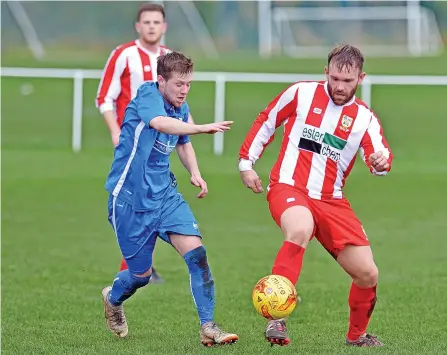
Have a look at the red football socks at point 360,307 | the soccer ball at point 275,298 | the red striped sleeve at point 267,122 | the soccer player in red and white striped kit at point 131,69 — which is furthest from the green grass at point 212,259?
the red striped sleeve at point 267,122

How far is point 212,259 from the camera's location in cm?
1038

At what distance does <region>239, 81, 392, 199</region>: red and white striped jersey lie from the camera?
22.4ft

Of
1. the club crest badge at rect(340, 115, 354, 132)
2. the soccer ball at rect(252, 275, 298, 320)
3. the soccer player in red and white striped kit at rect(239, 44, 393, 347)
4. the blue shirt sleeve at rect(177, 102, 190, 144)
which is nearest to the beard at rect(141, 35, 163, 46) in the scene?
the blue shirt sleeve at rect(177, 102, 190, 144)

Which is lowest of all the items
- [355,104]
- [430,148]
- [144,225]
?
[430,148]

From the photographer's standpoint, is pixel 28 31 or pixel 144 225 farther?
pixel 28 31

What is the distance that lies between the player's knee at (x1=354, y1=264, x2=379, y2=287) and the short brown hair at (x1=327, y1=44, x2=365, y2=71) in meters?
1.18

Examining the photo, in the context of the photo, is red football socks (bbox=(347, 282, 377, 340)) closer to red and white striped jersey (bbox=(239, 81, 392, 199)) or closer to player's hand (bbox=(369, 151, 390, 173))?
red and white striped jersey (bbox=(239, 81, 392, 199))

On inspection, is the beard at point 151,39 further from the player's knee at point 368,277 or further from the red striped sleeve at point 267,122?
the player's knee at point 368,277

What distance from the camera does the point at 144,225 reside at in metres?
6.78

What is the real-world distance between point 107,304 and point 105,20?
24.2 meters

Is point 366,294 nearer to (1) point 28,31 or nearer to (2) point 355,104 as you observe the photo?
(2) point 355,104

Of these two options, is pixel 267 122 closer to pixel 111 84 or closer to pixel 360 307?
pixel 360 307

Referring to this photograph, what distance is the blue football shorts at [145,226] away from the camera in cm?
674

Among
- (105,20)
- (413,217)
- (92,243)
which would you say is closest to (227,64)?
(105,20)
